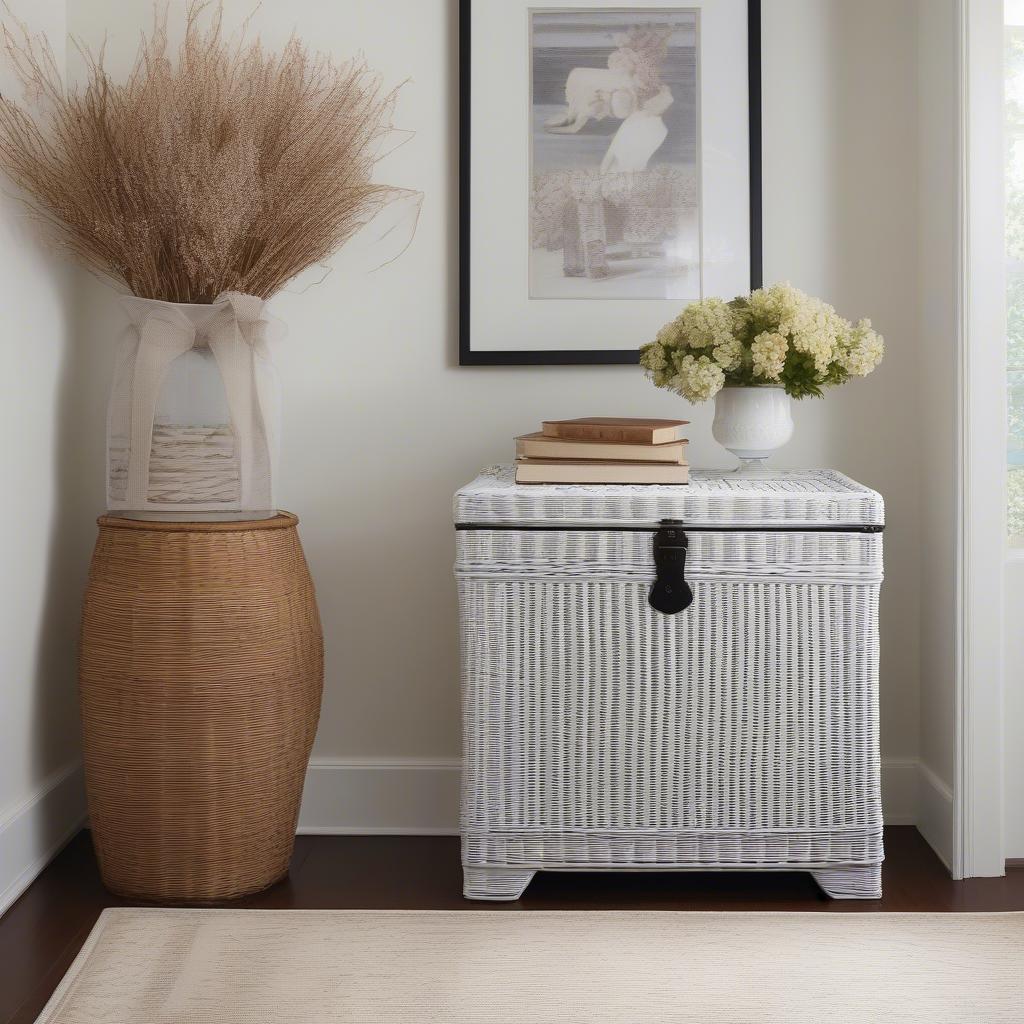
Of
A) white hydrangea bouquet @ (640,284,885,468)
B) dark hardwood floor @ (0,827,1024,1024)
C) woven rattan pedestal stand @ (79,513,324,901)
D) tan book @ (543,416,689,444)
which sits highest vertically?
white hydrangea bouquet @ (640,284,885,468)

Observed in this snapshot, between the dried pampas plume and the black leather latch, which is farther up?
the dried pampas plume

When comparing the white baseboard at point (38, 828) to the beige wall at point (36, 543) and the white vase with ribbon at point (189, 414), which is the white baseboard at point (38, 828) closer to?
the beige wall at point (36, 543)

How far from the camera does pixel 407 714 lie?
2367 millimetres

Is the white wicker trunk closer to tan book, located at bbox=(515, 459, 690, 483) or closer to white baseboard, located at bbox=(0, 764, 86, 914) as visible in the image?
tan book, located at bbox=(515, 459, 690, 483)

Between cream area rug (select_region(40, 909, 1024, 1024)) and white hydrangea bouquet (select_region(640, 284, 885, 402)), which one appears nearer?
cream area rug (select_region(40, 909, 1024, 1024))

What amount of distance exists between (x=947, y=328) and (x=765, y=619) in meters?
0.71

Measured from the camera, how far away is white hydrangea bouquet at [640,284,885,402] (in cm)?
194

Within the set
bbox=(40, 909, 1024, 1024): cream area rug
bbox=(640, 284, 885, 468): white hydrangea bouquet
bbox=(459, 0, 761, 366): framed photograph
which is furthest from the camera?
bbox=(459, 0, 761, 366): framed photograph

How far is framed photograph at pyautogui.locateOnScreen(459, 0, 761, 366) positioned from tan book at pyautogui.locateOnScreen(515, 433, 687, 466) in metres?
0.42

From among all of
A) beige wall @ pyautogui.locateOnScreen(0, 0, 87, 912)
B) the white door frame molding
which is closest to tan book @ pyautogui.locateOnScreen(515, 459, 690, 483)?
the white door frame molding

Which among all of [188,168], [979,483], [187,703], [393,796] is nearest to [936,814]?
[979,483]

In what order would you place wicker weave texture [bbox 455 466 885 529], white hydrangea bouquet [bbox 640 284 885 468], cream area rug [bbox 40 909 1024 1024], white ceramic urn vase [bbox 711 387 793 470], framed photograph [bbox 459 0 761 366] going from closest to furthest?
cream area rug [bbox 40 909 1024 1024]
wicker weave texture [bbox 455 466 885 529]
white hydrangea bouquet [bbox 640 284 885 468]
white ceramic urn vase [bbox 711 387 793 470]
framed photograph [bbox 459 0 761 366]

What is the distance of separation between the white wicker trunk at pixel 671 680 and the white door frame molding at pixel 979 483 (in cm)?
27

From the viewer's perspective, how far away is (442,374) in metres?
2.33
